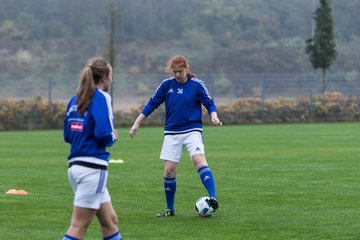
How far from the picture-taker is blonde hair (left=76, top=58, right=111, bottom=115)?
8031mm

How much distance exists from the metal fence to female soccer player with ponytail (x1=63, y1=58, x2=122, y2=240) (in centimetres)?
4003

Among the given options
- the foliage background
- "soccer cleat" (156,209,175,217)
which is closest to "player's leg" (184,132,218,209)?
"soccer cleat" (156,209,175,217)

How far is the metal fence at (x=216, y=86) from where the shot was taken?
4928 cm

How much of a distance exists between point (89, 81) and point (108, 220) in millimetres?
1266

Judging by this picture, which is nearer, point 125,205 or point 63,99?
point 125,205

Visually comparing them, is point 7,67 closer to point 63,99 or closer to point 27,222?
point 63,99

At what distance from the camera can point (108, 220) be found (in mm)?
8391

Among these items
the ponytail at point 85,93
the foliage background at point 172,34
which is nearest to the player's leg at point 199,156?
the ponytail at point 85,93

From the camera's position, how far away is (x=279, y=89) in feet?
168

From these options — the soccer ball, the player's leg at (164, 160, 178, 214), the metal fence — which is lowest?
the metal fence

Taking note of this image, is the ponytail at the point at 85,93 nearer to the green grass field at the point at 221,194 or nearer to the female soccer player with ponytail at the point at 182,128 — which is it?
the green grass field at the point at 221,194

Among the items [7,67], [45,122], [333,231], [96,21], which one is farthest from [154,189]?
[96,21]

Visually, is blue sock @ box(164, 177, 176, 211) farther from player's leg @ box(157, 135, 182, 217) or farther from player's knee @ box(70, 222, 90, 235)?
player's knee @ box(70, 222, 90, 235)

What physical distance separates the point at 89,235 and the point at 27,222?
1.36 m
